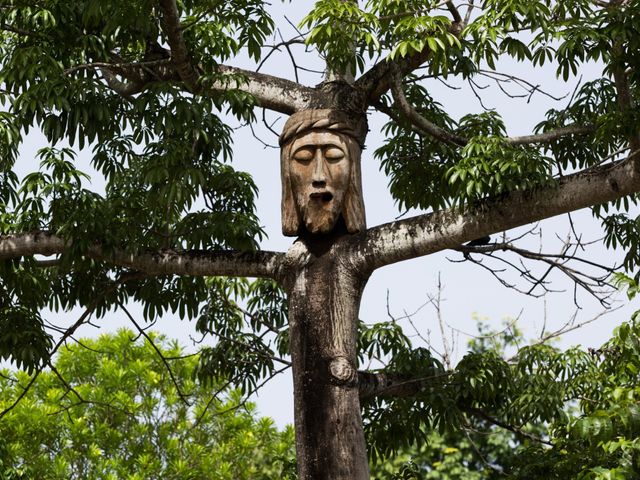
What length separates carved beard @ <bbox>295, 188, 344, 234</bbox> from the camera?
8023 mm

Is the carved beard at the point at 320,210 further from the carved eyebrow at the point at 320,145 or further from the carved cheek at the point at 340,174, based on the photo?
the carved eyebrow at the point at 320,145

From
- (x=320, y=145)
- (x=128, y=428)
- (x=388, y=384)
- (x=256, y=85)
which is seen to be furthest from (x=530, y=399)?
(x=128, y=428)

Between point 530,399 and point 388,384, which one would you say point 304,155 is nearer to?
point 388,384

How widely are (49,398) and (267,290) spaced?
9.80 m

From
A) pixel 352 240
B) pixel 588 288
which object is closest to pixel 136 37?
pixel 352 240

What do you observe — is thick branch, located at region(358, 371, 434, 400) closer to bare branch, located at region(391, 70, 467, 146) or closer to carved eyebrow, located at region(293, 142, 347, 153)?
carved eyebrow, located at region(293, 142, 347, 153)

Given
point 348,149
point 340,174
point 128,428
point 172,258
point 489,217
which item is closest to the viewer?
point 489,217

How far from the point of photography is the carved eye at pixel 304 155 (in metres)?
8.16

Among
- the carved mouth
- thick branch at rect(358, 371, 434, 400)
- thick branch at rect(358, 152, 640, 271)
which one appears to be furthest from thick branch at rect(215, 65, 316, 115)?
thick branch at rect(358, 371, 434, 400)

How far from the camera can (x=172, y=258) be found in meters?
8.37

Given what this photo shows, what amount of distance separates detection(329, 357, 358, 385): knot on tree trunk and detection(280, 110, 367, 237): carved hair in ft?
3.10

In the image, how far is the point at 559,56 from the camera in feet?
23.4

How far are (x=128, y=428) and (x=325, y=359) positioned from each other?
12.1 m

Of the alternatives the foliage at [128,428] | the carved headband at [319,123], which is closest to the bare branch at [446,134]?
the carved headband at [319,123]
